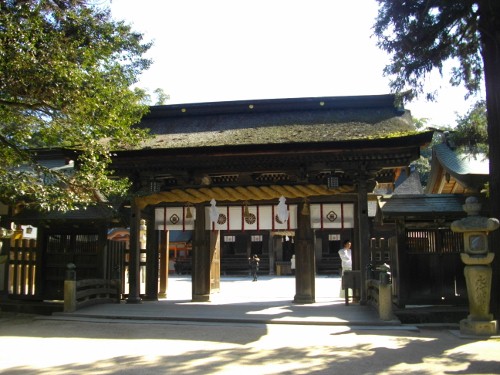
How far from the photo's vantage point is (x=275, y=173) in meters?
13.8

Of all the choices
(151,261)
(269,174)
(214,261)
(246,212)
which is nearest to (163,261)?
(151,261)

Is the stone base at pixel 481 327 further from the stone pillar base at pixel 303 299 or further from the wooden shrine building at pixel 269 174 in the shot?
the stone pillar base at pixel 303 299

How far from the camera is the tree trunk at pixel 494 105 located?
9875mm

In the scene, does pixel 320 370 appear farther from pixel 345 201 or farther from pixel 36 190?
pixel 345 201

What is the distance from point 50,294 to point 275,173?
23.5 feet

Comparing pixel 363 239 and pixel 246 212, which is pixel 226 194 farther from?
pixel 363 239

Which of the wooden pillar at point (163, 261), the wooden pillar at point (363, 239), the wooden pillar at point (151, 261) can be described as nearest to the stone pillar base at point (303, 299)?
the wooden pillar at point (363, 239)

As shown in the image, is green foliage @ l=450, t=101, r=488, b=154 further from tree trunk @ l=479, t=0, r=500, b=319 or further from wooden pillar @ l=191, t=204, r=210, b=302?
wooden pillar @ l=191, t=204, r=210, b=302

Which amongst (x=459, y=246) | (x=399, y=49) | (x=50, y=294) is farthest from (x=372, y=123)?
(x=50, y=294)

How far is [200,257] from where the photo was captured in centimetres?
1477

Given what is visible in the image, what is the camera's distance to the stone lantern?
8.94 metres

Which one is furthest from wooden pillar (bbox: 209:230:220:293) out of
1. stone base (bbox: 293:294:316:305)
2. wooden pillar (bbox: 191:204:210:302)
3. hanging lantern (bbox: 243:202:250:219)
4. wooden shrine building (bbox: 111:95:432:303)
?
stone base (bbox: 293:294:316:305)

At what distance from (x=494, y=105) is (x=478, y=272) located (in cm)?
359

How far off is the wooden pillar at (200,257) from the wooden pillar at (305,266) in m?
2.83
